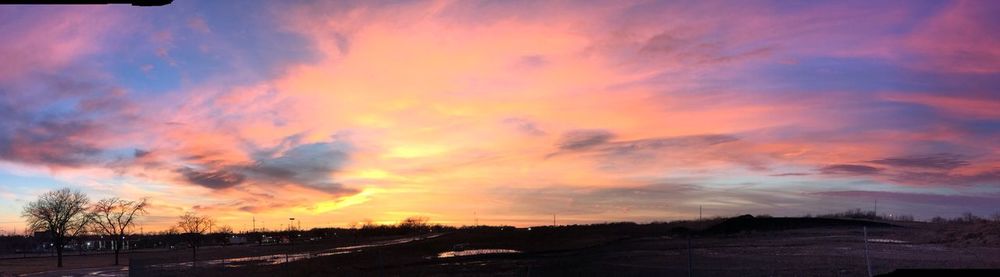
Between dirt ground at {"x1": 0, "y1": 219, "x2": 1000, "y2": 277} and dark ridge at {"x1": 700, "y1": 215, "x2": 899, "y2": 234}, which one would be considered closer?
dirt ground at {"x1": 0, "y1": 219, "x2": 1000, "y2": 277}

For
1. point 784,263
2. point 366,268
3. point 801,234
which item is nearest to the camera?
point 784,263

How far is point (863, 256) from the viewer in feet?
Answer: 111

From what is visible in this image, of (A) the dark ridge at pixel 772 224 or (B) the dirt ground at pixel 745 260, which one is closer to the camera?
(B) the dirt ground at pixel 745 260

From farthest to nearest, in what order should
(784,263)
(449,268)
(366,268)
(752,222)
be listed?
(752,222), (366,268), (449,268), (784,263)

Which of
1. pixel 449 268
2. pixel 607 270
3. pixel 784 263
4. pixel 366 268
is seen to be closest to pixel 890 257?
pixel 784 263

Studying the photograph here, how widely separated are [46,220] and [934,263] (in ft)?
381

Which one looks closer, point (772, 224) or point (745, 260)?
point (745, 260)

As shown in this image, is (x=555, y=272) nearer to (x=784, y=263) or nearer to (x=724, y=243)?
(x=784, y=263)

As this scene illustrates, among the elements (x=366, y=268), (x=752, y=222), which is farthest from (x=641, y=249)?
(x=752, y=222)

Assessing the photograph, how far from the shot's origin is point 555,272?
3200 centimetres

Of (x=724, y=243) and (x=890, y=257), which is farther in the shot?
(x=724, y=243)

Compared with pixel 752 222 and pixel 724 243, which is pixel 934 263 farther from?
pixel 752 222

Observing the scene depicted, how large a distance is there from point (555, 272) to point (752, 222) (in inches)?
1534

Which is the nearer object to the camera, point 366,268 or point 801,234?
point 366,268
